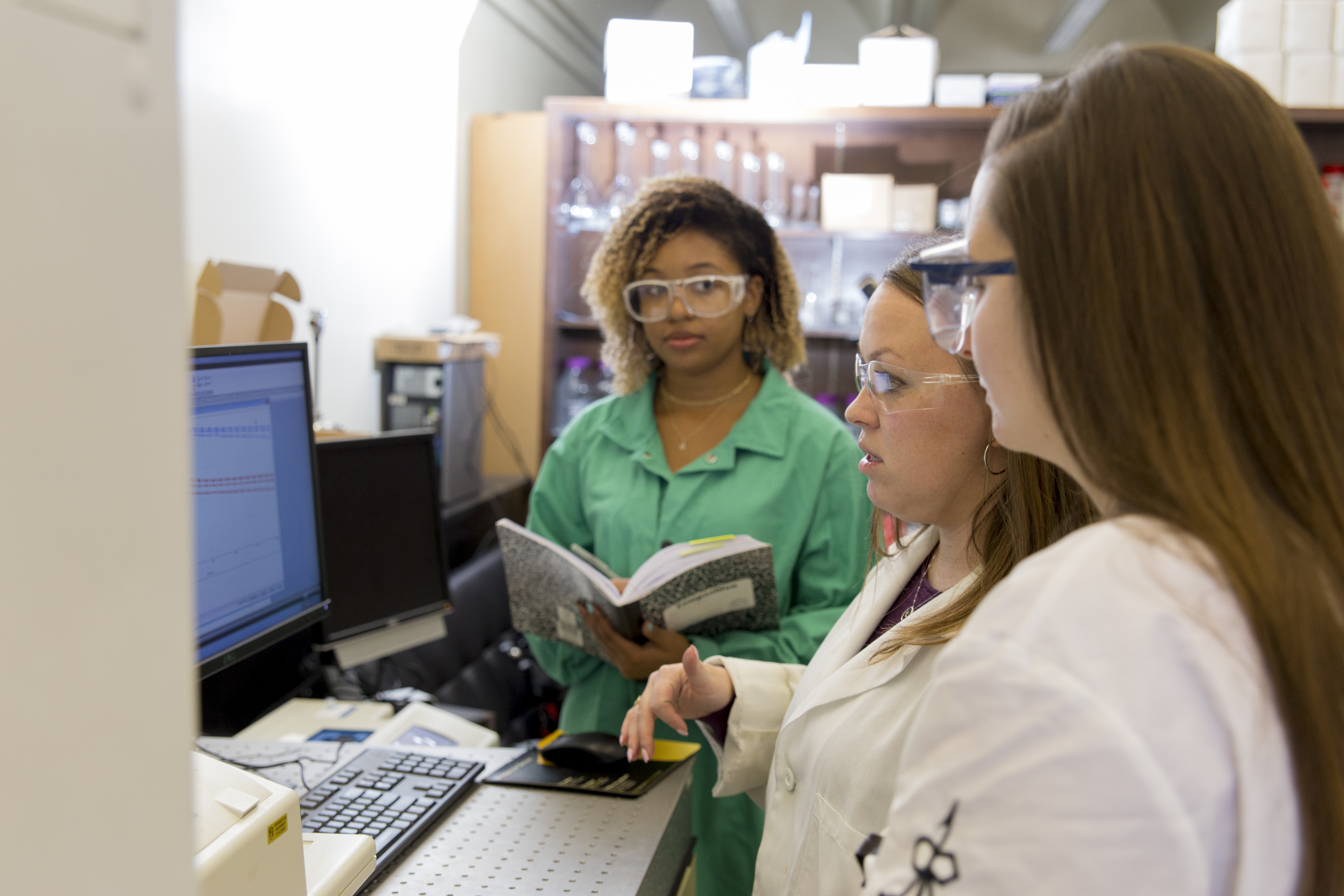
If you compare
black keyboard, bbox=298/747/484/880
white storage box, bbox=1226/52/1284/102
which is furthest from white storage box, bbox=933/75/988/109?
black keyboard, bbox=298/747/484/880

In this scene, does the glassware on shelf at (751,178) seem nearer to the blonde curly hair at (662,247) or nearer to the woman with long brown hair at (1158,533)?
the blonde curly hair at (662,247)

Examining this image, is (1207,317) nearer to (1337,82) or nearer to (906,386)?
(906,386)

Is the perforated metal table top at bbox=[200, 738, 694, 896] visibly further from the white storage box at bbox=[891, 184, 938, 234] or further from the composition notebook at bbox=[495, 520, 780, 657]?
the white storage box at bbox=[891, 184, 938, 234]

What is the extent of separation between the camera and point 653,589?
1.32m

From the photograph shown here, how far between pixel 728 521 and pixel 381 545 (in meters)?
0.56

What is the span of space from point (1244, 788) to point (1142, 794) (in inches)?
2.2

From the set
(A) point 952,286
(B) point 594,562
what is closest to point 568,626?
(B) point 594,562

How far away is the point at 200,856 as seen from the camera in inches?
Answer: 26.7

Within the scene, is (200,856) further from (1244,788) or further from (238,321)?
(238,321)

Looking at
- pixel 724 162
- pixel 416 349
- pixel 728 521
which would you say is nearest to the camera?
pixel 728 521

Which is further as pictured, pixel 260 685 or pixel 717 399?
pixel 717 399

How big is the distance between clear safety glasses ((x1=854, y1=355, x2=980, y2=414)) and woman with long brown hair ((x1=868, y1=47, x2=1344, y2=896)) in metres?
0.44

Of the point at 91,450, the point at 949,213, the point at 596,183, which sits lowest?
the point at 91,450

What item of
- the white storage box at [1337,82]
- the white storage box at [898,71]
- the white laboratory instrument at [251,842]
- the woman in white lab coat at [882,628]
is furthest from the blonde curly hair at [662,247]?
the white storage box at [1337,82]
